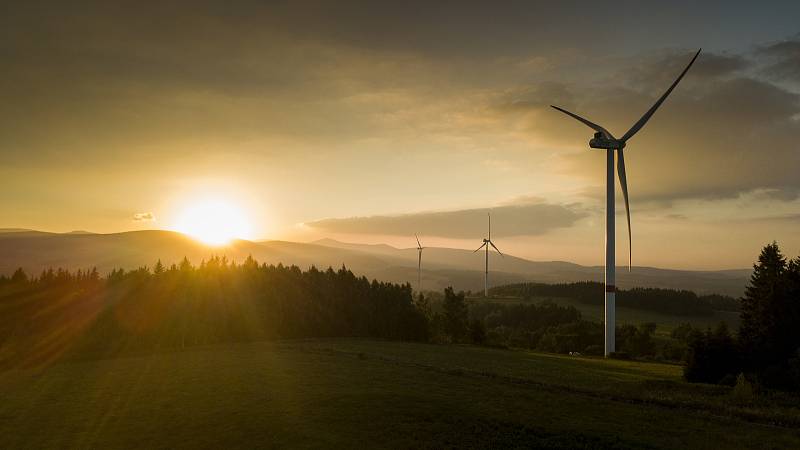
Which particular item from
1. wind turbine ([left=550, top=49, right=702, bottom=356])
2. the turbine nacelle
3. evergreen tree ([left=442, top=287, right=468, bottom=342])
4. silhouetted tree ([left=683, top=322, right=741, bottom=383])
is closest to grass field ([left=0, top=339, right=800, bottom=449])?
silhouetted tree ([left=683, top=322, right=741, bottom=383])

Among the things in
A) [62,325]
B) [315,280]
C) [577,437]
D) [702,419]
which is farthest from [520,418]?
[315,280]

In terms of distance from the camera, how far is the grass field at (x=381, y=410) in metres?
29.1

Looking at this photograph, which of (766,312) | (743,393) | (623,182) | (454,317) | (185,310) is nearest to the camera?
(743,393)

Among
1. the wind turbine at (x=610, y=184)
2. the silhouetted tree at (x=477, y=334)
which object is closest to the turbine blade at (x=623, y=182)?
the wind turbine at (x=610, y=184)

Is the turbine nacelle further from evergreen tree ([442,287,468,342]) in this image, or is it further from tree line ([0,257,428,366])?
tree line ([0,257,428,366])

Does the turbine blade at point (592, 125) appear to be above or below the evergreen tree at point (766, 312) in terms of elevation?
above

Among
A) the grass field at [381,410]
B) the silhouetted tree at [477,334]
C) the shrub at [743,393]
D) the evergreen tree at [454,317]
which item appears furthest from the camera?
the evergreen tree at [454,317]

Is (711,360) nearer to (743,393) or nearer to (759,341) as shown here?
(759,341)

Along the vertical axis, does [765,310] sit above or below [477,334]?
above

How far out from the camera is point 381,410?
3431 centimetres

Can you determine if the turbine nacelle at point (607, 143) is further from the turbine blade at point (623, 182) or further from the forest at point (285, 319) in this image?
the forest at point (285, 319)

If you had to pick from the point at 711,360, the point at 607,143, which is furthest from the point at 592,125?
the point at 711,360

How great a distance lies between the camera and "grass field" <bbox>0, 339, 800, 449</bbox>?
2908 centimetres

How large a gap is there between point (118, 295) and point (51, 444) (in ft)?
272
